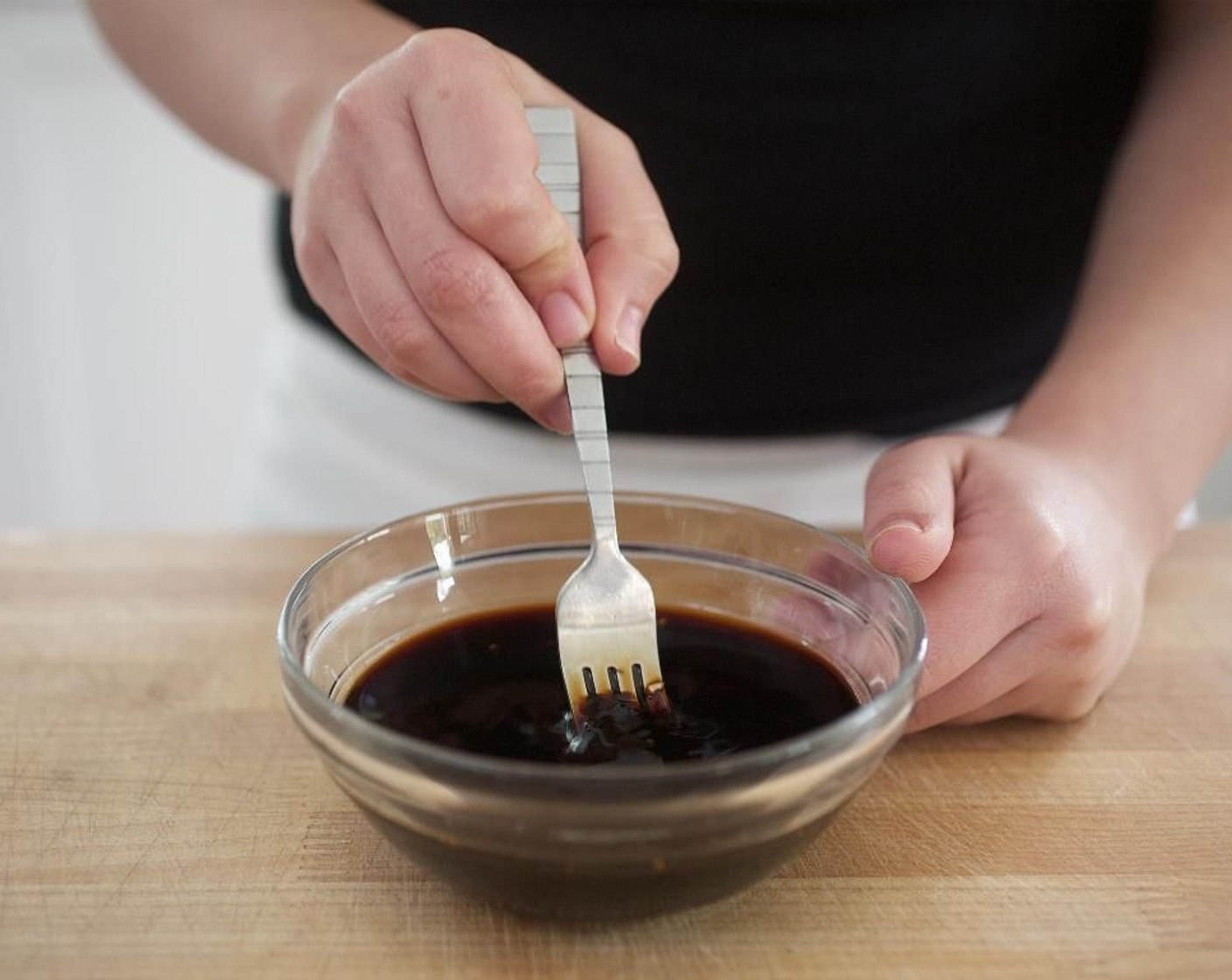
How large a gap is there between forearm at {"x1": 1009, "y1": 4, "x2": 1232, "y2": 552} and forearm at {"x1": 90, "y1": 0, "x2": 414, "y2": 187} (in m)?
0.51

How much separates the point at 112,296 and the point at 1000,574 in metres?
1.93

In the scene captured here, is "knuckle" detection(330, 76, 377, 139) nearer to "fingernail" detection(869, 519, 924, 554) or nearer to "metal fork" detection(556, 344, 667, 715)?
"metal fork" detection(556, 344, 667, 715)

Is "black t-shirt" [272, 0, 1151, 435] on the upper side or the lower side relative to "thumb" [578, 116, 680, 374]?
lower

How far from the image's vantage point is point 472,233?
0.67 m

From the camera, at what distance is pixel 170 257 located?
2279mm

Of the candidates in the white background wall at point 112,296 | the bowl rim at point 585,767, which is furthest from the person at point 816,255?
the white background wall at point 112,296

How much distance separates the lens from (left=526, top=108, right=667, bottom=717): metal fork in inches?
26.8

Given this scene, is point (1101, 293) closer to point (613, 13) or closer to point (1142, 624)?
point (1142, 624)

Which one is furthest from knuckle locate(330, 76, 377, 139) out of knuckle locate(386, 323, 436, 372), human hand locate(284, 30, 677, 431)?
knuckle locate(386, 323, 436, 372)

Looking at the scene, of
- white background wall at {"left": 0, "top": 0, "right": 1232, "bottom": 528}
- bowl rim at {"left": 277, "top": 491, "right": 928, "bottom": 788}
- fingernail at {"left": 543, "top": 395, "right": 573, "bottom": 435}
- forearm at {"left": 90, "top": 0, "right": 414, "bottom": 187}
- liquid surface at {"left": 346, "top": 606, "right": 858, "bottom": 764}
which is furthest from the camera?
white background wall at {"left": 0, "top": 0, "right": 1232, "bottom": 528}

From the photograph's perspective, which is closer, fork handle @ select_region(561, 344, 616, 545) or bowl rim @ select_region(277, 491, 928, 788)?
bowl rim @ select_region(277, 491, 928, 788)

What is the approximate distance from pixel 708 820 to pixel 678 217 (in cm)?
65

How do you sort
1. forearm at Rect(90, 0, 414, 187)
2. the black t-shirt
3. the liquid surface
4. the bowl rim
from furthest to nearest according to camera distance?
the black t-shirt, forearm at Rect(90, 0, 414, 187), the liquid surface, the bowl rim

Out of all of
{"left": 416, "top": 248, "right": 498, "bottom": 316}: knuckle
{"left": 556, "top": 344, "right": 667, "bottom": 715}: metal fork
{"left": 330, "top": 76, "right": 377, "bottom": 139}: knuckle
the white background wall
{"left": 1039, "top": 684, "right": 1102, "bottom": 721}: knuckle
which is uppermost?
{"left": 330, "top": 76, "right": 377, "bottom": 139}: knuckle
